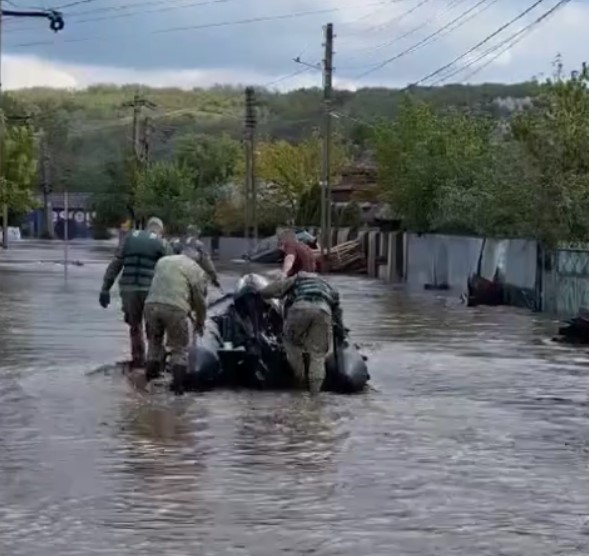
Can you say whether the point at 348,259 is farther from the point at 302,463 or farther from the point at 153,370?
the point at 302,463

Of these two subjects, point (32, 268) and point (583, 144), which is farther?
point (32, 268)

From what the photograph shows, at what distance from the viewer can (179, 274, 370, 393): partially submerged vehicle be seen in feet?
54.0

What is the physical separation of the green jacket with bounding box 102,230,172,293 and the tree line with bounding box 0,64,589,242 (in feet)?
53.8

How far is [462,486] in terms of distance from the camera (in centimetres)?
1085

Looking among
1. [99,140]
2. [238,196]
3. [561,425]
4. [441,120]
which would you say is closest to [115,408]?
[561,425]

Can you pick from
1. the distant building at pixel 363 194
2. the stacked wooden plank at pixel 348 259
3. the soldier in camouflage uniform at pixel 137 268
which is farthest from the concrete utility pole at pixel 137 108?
the soldier in camouflage uniform at pixel 137 268

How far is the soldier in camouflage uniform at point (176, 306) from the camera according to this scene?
16422 mm

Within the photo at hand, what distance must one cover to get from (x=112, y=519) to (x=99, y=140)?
144 meters

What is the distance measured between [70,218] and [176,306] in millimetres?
127691

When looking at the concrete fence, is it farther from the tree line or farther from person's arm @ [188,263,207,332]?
person's arm @ [188,263,207,332]

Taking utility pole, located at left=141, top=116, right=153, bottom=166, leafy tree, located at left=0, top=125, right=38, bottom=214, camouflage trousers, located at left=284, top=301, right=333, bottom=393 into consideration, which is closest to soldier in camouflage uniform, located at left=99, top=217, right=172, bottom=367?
camouflage trousers, located at left=284, top=301, right=333, bottom=393

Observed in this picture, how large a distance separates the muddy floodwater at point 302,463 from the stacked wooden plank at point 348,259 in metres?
40.1

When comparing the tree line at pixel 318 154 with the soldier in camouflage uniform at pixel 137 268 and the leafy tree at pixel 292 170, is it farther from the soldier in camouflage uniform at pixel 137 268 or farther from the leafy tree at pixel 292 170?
the soldier in camouflage uniform at pixel 137 268

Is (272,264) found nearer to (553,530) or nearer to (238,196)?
(238,196)
